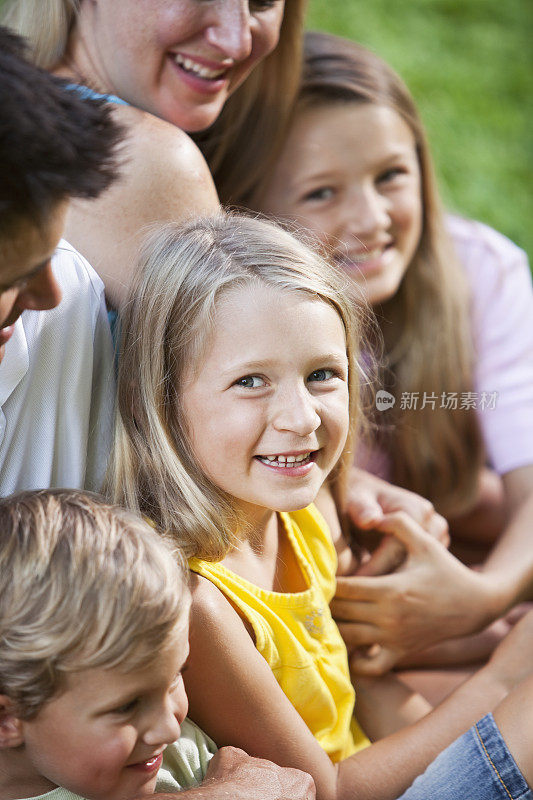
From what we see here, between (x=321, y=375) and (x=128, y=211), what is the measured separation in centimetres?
43

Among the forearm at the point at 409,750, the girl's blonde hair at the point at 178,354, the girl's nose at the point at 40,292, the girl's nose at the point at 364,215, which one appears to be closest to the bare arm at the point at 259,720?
the forearm at the point at 409,750

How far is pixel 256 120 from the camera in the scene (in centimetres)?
229

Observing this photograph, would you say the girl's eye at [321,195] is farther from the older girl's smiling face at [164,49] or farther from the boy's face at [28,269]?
the boy's face at [28,269]

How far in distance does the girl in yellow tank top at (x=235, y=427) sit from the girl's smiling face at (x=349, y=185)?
66 centimetres

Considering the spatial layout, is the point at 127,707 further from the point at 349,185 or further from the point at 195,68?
the point at 349,185

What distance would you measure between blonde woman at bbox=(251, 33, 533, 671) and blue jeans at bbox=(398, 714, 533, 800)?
454 mm

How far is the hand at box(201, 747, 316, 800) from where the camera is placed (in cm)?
137

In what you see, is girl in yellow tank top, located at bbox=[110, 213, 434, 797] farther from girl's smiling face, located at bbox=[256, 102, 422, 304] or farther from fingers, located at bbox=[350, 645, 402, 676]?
girl's smiling face, located at bbox=[256, 102, 422, 304]

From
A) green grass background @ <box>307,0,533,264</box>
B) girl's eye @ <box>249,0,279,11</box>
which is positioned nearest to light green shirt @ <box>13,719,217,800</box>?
girl's eye @ <box>249,0,279,11</box>

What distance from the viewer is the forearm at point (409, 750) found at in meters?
1.62

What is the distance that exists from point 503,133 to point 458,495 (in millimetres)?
2611

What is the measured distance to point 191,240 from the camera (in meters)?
1.59

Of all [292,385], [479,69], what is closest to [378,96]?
[292,385]

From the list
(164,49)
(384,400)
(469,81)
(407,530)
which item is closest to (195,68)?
(164,49)
